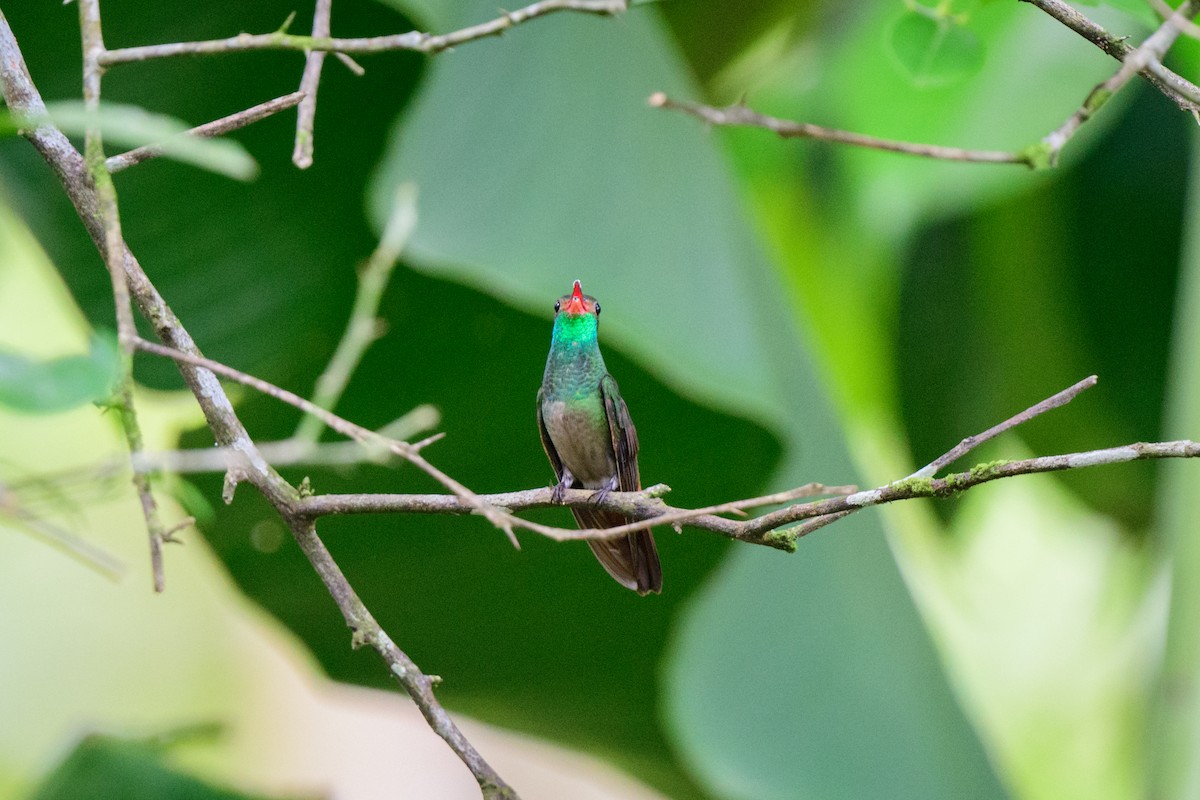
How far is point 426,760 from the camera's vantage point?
392cm

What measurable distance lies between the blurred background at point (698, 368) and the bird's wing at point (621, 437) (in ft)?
0.83

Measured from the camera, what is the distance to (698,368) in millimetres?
1505

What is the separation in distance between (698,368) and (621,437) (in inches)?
11.1

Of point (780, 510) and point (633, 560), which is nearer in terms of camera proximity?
point (780, 510)

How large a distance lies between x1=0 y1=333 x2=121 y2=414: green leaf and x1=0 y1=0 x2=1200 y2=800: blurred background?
65 centimetres

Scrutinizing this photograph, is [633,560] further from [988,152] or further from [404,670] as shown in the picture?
[988,152]

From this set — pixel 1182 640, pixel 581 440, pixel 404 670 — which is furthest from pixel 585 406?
pixel 1182 640

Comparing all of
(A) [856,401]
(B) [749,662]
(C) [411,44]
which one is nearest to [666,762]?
(B) [749,662]

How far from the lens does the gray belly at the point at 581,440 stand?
1284mm

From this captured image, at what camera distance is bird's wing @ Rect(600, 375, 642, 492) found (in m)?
1.25

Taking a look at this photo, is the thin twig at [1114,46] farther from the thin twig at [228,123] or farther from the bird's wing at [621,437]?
the bird's wing at [621,437]

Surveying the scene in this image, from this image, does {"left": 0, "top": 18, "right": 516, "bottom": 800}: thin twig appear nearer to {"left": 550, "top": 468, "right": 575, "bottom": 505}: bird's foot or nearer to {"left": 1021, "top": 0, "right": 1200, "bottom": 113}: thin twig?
{"left": 550, "top": 468, "right": 575, "bottom": 505}: bird's foot

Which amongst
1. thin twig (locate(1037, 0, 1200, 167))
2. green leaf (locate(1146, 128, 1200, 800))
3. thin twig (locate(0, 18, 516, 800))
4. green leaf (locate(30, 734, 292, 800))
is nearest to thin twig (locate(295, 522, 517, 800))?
thin twig (locate(0, 18, 516, 800))

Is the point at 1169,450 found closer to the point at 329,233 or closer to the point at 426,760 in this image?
the point at 329,233
